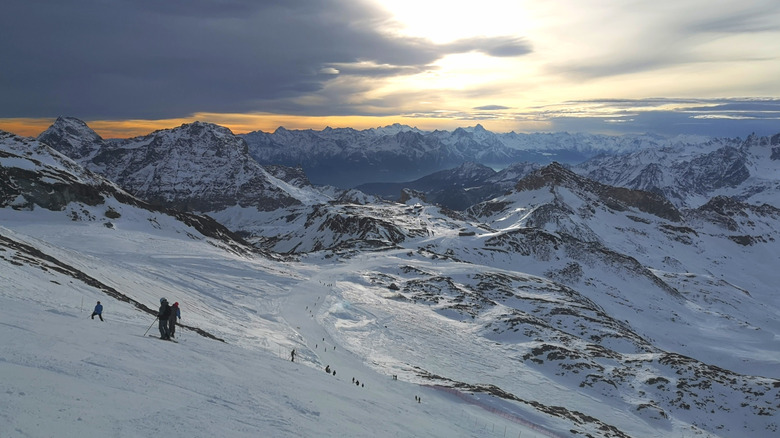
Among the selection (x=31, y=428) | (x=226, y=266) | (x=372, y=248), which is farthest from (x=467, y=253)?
(x=31, y=428)

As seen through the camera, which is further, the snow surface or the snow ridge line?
the snow ridge line

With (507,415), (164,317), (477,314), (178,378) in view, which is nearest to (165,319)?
(164,317)

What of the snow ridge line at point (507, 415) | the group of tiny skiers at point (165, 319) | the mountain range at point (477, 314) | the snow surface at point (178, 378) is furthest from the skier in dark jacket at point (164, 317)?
the snow ridge line at point (507, 415)

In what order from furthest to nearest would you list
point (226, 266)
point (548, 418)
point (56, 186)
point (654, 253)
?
point (654, 253) → point (56, 186) → point (226, 266) → point (548, 418)

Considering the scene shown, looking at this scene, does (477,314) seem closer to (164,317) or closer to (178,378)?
(164,317)

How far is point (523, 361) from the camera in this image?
143ft

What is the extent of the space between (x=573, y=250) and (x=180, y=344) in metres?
119

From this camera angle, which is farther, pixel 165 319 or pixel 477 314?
pixel 477 314

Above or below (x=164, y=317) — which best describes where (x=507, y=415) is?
below

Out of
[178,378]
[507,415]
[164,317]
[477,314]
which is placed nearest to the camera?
[178,378]

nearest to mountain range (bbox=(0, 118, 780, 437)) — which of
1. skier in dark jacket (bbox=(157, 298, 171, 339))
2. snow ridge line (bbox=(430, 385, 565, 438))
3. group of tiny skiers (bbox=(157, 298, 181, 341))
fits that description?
snow ridge line (bbox=(430, 385, 565, 438))

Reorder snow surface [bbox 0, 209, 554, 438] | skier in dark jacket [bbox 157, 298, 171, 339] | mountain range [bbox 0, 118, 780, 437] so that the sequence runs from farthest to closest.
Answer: mountain range [bbox 0, 118, 780, 437] < skier in dark jacket [bbox 157, 298, 171, 339] < snow surface [bbox 0, 209, 554, 438]

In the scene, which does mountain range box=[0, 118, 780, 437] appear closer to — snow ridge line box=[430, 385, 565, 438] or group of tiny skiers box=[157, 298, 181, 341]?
snow ridge line box=[430, 385, 565, 438]

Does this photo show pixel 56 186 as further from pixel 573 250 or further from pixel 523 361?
pixel 573 250
